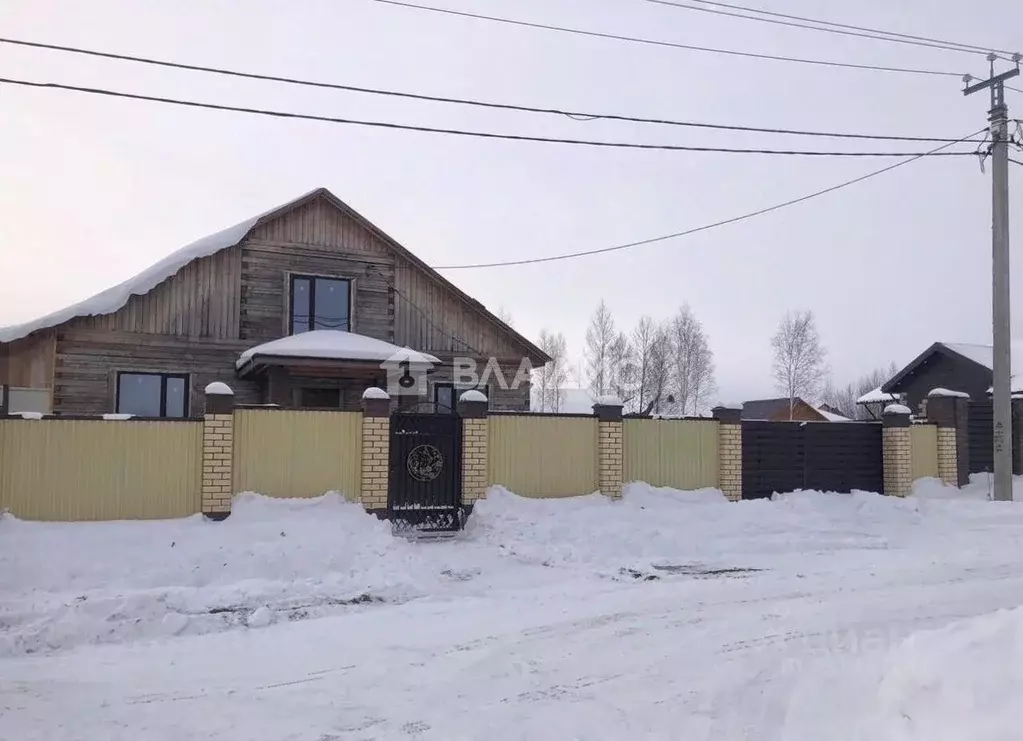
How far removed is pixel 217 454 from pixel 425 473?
308 centimetres

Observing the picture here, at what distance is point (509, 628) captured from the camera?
7.27 meters

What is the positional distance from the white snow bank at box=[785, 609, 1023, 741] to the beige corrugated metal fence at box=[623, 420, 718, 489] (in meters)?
8.14

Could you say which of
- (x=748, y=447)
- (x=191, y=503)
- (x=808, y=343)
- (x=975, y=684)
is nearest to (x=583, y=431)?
(x=748, y=447)

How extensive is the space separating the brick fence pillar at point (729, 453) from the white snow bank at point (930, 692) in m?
8.62

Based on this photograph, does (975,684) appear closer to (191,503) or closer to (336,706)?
(336,706)

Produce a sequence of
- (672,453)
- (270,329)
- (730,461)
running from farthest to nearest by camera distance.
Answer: (270,329) < (730,461) < (672,453)

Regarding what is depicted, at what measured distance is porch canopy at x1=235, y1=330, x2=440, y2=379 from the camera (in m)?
16.2

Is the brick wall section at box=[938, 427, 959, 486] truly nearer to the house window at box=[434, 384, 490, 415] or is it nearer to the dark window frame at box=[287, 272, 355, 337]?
the house window at box=[434, 384, 490, 415]

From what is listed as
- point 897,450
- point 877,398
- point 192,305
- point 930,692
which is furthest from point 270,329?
point 877,398

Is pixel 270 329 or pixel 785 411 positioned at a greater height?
pixel 270 329

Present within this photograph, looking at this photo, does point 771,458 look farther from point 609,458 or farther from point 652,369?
point 652,369

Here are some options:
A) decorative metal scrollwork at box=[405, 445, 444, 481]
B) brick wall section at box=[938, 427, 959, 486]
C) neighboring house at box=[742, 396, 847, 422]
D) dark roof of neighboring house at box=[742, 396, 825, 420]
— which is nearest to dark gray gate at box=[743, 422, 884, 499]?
brick wall section at box=[938, 427, 959, 486]

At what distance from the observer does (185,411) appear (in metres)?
17.8

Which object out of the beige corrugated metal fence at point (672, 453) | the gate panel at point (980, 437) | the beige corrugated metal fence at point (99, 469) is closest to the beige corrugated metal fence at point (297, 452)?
the beige corrugated metal fence at point (99, 469)
